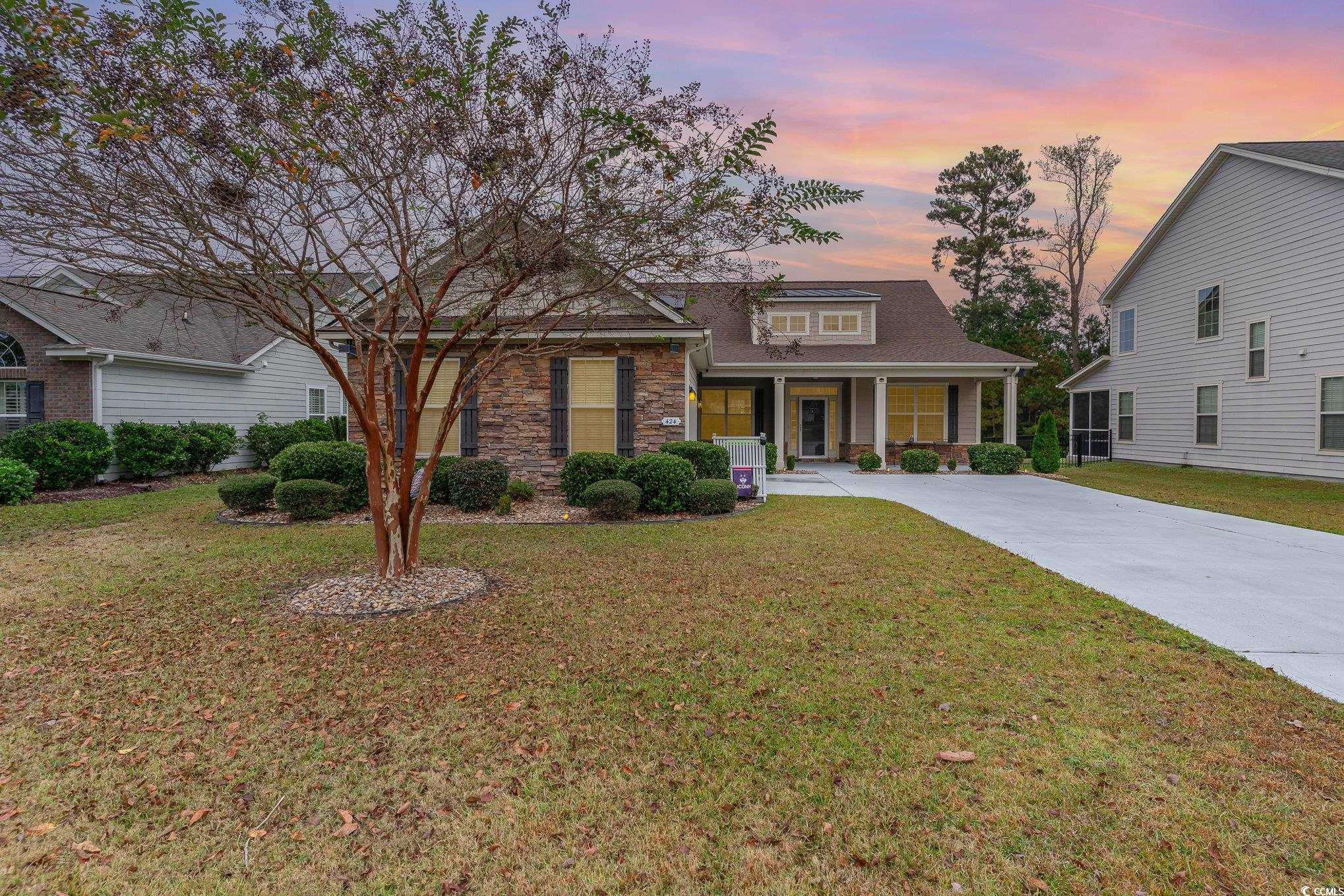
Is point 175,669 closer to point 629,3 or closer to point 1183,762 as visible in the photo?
point 1183,762

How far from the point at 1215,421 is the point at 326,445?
802 inches

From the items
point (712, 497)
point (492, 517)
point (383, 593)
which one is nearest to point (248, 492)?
point (492, 517)

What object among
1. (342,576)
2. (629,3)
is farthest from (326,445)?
(629,3)

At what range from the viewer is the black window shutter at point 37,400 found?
42.5 feet

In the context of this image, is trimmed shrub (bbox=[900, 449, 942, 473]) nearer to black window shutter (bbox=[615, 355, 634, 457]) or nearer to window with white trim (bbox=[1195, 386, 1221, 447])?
window with white trim (bbox=[1195, 386, 1221, 447])

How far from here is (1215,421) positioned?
52.0 ft

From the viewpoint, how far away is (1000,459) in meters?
16.0

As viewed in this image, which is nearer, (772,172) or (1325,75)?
(772,172)

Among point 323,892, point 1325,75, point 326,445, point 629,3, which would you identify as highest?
point 1325,75

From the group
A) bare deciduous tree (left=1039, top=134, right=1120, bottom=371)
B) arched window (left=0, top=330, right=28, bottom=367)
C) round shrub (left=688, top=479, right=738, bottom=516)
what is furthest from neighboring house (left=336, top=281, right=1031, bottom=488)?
bare deciduous tree (left=1039, top=134, right=1120, bottom=371)

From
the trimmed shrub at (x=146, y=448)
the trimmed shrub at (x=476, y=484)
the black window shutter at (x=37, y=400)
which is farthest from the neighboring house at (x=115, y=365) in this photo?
the trimmed shrub at (x=476, y=484)

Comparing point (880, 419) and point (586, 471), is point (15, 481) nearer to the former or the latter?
point (586, 471)

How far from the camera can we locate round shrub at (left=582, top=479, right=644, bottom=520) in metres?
8.86

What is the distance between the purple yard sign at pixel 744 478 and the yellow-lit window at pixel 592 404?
230 centimetres
